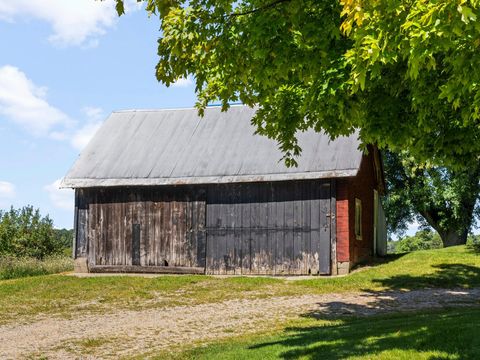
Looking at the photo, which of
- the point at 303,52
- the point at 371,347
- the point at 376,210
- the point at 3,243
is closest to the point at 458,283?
the point at 376,210

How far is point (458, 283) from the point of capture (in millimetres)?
17953

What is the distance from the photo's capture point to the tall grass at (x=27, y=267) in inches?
966

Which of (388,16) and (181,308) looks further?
(181,308)

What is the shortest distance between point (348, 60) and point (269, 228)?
547 inches

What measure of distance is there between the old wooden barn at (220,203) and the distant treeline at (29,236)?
944 centimetres

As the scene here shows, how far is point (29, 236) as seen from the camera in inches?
1261

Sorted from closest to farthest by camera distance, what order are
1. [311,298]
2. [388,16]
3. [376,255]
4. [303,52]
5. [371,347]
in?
[388,16] < [371,347] < [303,52] < [311,298] < [376,255]

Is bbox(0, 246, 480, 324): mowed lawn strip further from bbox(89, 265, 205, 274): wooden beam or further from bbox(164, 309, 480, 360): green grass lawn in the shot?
bbox(164, 309, 480, 360): green grass lawn

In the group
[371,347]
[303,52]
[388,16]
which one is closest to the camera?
[388,16]

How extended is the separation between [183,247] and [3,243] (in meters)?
15.4

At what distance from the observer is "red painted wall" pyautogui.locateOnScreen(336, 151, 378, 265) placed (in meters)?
20.5

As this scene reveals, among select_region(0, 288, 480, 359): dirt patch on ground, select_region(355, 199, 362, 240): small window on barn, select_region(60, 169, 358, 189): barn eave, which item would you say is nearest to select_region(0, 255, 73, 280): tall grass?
select_region(60, 169, 358, 189): barn eave

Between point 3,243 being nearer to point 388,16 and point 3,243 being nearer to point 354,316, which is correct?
point 354,316

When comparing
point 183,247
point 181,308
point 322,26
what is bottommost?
point 181,308
